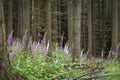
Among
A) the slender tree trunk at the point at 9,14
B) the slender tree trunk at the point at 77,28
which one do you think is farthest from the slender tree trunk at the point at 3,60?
the slender tree trunk at the point at 9,14

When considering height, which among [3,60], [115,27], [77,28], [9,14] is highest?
[9,14]

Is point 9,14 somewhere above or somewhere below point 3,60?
above

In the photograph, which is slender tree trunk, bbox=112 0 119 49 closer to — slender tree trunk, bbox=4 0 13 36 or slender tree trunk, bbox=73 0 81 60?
slender tree trunk, bbox=4 0 13 36

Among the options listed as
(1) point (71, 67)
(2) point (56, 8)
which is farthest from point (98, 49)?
(1) point (71, 67)

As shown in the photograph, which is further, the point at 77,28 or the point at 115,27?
the point at 115,27

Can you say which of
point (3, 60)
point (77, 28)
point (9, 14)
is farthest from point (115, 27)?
point (3, 60)

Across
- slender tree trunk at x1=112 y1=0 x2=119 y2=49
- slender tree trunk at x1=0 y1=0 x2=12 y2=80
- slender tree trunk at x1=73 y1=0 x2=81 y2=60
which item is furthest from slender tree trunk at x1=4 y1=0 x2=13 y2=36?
slender tree trunk at x1=0 y1=0 x2=12 y2=80

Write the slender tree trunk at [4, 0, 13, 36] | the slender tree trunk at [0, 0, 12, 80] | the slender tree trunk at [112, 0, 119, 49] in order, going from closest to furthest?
the slender tree trunk at [0, 0, 12, 80]
the slender tree trunk at [112, 0, 119, 49]
the slender tree trunk at [4, 0, 13, 36]

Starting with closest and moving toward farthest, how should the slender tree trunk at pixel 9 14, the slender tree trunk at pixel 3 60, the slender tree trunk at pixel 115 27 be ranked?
the slender tree trunk at pixel 3 60 → the slender tree trunk at pixel 115 27 → the slender tree trunk at pixel 9 14

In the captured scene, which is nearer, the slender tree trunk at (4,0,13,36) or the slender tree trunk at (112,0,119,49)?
the slender tree trunk at (112,0,119,49)

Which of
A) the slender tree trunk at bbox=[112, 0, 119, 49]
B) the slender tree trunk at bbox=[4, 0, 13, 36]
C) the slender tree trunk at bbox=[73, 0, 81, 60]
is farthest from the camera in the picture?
the slender tree trunk at bbox=[4, 0, 13, 36]

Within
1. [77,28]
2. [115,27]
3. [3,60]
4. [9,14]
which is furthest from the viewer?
[9,14]

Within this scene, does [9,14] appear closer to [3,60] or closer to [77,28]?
[77,28]

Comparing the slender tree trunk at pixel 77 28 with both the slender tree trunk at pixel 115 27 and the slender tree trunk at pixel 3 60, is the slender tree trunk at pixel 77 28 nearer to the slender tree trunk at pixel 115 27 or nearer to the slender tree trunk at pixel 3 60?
the slender tree trunk at pixel 3 60
